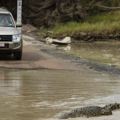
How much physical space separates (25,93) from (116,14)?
2733 centimetres

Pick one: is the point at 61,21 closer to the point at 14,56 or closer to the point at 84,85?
the point at 14,56

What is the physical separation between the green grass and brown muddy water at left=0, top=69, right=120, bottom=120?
17438mm

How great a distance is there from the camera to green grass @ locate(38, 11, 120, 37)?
34.9 metres

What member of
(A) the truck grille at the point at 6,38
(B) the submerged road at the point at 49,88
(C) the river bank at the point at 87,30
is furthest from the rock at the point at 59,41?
(A) the truck grille at the point at 6,38

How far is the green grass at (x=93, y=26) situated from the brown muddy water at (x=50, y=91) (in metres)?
17.4

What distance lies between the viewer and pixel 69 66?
1862 cm

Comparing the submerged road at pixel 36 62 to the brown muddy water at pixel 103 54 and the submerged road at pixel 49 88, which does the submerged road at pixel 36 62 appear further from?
the brown muddy water at pixel 103 54

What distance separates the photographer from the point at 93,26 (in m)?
35.8

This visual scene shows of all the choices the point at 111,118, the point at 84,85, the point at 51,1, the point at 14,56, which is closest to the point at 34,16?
the point at 51,1

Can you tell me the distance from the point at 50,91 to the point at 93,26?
75.5 ft

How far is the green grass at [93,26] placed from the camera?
115 feet

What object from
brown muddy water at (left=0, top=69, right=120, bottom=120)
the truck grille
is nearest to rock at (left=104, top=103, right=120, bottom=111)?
brown muddy water at (left=0, top=69, right=120, bottom=120)

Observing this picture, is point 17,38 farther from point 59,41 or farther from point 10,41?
point 59,41

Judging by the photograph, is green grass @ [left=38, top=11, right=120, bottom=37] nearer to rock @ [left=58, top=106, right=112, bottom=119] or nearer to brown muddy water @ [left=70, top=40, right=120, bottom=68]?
brown muddy water @ [left=70, top=40, right=120, bottom=68]
